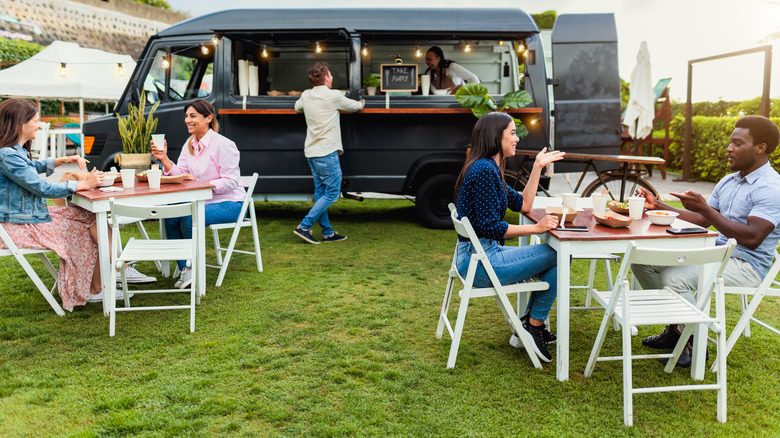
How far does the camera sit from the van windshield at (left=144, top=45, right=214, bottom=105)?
277 inches

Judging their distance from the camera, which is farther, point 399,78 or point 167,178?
point 399,78

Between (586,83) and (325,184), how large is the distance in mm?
3206

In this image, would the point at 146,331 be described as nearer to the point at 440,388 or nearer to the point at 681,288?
the point at 440,388

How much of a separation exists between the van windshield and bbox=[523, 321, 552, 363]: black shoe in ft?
16.8

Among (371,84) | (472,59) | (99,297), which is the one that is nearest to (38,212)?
(99,297)

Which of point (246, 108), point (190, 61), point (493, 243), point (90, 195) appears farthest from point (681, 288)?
point (190, 61)

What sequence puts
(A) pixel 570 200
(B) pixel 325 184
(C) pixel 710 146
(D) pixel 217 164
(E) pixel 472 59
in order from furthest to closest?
(C) pixel 710 146, (E) pixel 472 59, (B) pixel 325 184, (D) pixel 217 164, (A) pixel 570 200

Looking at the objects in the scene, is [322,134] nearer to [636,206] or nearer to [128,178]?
[128,178]

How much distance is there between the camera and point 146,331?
386cm

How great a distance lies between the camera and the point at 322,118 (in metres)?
6.45

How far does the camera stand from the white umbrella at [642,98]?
9250mm

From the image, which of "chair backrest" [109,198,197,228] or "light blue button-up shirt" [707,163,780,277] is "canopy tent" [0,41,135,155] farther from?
"light blue button-up shirt" [707,163,780,277]

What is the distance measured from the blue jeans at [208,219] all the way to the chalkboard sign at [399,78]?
2.71 m

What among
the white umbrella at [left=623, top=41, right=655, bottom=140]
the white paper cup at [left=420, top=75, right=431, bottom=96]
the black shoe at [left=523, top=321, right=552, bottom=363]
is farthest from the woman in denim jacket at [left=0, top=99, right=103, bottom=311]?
the white umbrella at [left=623, top=41, right=655, bottom=140]
